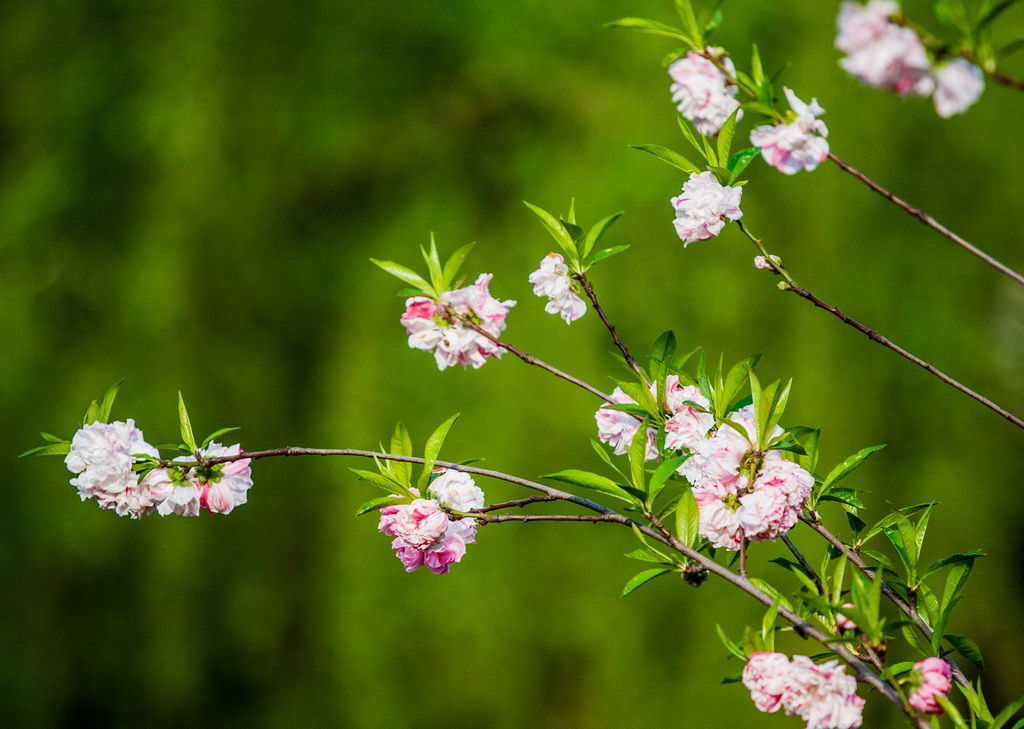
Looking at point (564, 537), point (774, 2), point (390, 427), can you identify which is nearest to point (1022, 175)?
point (774, 2)

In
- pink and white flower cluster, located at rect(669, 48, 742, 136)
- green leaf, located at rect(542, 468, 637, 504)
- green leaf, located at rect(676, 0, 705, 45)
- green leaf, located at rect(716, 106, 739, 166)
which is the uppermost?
→ green leaf, located at rect(676, 0, 705, 45)

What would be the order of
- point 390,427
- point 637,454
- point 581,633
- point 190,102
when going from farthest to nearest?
point 190,102 → point 390,427 → point 581,633 → point 637,454

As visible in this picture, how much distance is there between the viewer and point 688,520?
750mm

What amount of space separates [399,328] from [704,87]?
152 centimetres

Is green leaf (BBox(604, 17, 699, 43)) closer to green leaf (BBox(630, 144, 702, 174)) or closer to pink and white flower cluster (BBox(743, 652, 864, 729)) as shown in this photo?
green leaf (BBox(630, 144, 702, 174))

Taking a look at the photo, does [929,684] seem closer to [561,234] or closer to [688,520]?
[688,520]

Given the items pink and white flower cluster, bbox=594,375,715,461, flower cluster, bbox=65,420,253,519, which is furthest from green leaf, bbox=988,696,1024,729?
flower cluster, bbox=65,420,253,519

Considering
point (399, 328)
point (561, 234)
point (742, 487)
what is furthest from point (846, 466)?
point (399, 328)

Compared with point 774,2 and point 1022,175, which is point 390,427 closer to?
point 774,2

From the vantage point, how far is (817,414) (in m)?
1.98

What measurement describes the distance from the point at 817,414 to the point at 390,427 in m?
1.07

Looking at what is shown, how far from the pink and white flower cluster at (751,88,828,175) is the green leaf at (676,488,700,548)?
0.30m

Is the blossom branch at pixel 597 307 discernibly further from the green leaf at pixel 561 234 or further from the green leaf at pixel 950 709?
the green leaf at pixel 950 709

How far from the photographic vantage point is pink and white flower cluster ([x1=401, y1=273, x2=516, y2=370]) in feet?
2.69
